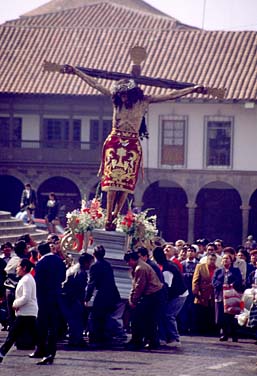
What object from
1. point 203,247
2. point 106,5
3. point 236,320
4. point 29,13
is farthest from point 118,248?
point 29,13

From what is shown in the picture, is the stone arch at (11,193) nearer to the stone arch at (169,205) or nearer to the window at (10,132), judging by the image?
the window at (10,132)

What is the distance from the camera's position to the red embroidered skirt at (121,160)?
21.2 m

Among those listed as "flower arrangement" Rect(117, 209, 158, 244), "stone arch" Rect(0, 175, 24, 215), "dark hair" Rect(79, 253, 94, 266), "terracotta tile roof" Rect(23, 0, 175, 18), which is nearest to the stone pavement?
"dark hair" Rect(79, 253, 94, 266)

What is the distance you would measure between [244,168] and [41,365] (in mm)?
28160

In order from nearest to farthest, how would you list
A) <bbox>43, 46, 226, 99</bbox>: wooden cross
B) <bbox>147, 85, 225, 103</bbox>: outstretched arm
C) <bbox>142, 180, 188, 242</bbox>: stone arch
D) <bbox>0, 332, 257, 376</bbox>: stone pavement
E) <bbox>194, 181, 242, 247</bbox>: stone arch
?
<bbox>0, 332, 257, 376</bbox>: stone pavement → <bbox>147, 85, 225, 103</bbox>: outstretched arm → <bbox>43, 46, 226, 99</bbox>: wooden cross → <bbox>194, 181, 242, 247</bbox>: stone arch → <bbox>142, 180, 188, 242</bbox>: stone arch

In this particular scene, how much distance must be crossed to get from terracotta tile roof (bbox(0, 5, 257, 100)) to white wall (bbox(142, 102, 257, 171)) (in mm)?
1038

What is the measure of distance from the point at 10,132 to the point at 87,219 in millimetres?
24461

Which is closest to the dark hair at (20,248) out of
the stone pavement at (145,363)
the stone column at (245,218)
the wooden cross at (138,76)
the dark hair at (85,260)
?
the dark hair at (85,260)

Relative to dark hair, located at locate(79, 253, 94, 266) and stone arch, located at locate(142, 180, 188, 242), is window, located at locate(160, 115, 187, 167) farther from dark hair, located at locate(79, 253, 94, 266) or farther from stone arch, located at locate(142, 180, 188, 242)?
dark hair, located at locate(79, 253, 94, 266)

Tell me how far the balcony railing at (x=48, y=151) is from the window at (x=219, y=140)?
380 cm

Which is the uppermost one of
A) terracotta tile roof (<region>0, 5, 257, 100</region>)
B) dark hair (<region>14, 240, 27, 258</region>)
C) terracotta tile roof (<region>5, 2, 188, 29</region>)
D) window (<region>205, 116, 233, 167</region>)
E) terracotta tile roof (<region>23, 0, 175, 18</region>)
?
terracotta tile roof (<region>23, 0, 175, 18</region>)

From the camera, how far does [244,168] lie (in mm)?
43844

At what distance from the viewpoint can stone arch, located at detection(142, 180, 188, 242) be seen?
150 feet

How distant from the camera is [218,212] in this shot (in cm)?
4547
